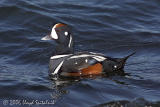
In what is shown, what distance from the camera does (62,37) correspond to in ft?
37.4

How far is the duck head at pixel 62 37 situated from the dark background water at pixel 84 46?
0.67m

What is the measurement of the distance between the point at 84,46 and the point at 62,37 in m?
2.05

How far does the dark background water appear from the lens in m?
9.77

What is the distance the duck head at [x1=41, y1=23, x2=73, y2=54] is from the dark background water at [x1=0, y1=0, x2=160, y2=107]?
67 centimetres

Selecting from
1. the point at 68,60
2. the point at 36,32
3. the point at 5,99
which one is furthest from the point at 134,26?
the point at 5,99

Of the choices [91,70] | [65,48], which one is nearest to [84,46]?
→ [65,48]

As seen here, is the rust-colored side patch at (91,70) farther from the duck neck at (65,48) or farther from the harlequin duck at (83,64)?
the duck neck at (65,48)

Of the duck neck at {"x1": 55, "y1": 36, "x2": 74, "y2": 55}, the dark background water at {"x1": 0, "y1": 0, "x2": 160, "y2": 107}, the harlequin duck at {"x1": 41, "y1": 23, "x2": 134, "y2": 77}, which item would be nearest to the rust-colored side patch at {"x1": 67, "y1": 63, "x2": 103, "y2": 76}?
the harlequin duck at {"x1": 41, "y1": 23, "x2": 134, "y2": 77}

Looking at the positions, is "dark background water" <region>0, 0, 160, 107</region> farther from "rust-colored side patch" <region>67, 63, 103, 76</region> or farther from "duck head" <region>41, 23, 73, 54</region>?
"duck head" <region>41, 23, 73, 54</region>

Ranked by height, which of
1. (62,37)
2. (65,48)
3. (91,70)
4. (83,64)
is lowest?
(91,70)

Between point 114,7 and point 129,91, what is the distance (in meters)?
6.83

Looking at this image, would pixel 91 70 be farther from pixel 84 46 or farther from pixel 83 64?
pixel 84 46

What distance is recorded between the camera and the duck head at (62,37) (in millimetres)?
11367

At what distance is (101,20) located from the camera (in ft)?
50.5
